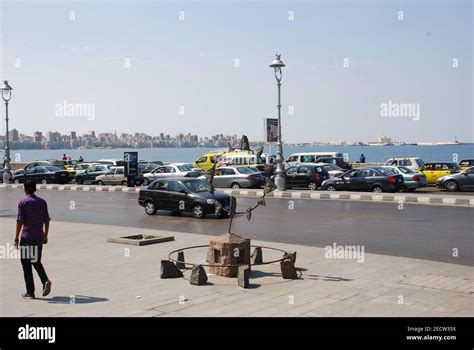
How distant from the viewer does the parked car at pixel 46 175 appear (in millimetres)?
40938

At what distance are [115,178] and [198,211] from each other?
763 inches

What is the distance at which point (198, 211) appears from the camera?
20.3m

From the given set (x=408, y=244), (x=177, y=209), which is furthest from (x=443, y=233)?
(x=177, y=209)

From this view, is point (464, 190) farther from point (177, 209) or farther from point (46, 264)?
point (46, 264)

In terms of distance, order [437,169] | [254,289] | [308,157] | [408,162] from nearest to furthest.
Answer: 1. [254,289]
2. [437,169]
3. [408,162]
4. [308,157]

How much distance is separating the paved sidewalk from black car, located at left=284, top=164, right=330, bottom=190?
18.1 m

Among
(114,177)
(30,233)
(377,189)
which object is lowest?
(377,189)

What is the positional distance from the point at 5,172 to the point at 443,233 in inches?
1356

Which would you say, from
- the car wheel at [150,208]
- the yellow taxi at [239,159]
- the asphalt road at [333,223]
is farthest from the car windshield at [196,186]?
the yellow taxi at [239,159]

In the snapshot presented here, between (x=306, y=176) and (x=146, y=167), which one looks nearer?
(x=306, y=176)

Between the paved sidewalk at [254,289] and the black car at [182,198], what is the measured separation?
7088 millimetres

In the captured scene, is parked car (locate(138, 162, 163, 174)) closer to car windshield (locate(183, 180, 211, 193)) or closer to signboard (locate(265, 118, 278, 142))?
signboard (locate(265, 118, 278, 142))

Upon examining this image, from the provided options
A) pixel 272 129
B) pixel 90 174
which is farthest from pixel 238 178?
pixel 90 174

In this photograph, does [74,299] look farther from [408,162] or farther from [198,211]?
[408,162]
